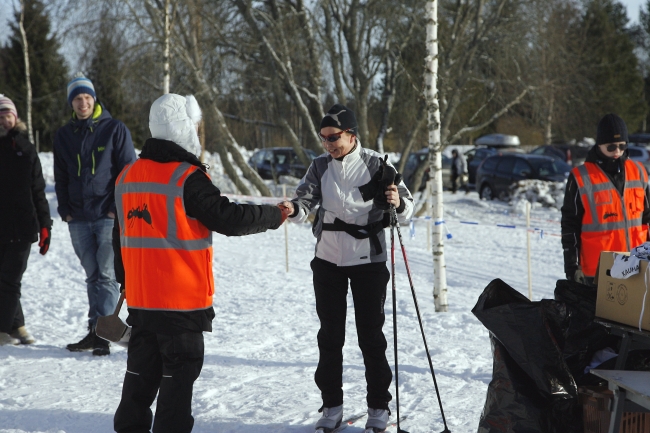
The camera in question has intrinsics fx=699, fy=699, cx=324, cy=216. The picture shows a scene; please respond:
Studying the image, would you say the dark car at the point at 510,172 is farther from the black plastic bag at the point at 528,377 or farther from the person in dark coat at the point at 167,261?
the person in dark coat at the point at 167,261

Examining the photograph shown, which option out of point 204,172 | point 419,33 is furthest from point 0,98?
point 419,33

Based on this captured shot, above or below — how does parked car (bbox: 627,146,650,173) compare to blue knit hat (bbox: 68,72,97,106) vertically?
below

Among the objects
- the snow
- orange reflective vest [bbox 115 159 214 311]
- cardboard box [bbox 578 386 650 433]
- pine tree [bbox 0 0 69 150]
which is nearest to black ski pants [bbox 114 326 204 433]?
orange reflective vest [bbox 115 159 214 311]

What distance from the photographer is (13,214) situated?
5.32m

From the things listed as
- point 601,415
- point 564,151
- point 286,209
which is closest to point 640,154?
point 564,151

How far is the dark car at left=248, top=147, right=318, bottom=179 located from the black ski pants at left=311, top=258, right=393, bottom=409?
1282 cm

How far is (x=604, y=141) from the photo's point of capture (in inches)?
179

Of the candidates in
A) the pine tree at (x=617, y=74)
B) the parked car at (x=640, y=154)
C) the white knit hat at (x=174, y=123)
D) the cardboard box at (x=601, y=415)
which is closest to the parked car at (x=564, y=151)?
the parked car at (x=640, y=154)

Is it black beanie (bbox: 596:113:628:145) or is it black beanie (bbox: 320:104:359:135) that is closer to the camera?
black beanie (bbox: 320:104:359:135)

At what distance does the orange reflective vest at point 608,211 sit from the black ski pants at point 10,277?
13.4 feet

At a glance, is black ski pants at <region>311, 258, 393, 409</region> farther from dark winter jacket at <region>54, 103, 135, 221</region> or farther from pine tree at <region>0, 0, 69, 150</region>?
pine tree at <region>0, 0, 69, 150</region>

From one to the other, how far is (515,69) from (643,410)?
11.7 m

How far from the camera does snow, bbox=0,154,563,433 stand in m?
4.00

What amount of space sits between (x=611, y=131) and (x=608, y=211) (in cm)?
52
